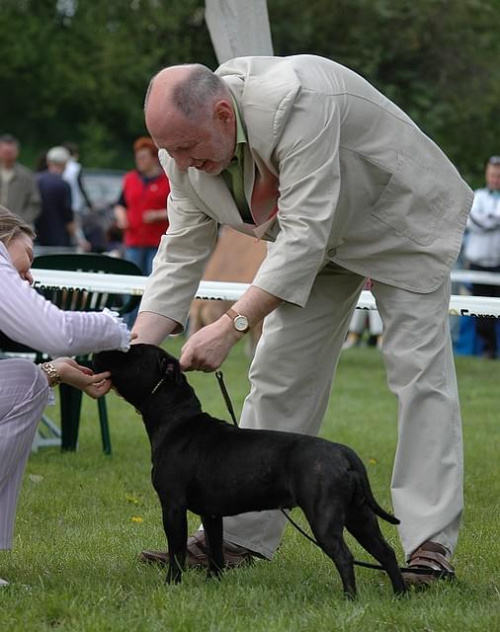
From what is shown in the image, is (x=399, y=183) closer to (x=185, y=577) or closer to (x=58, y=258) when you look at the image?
(x=185, y=577)

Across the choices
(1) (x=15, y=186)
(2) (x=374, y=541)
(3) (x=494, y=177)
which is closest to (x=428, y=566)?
(2) (x=374, y=541)

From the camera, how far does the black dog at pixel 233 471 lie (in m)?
4.20

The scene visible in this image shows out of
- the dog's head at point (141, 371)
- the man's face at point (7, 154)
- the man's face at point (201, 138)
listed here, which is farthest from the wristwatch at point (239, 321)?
the man's face at point (7, 154)

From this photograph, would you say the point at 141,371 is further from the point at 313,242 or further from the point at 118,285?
the point at 118,285

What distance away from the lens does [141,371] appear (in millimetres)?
4441

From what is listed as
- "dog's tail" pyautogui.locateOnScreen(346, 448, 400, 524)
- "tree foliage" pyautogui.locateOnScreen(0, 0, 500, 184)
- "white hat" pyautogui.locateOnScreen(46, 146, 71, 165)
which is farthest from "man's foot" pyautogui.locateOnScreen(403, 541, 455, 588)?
"tree foliage" pyautogui.locateOnScreen(0, 0, 500, 184)

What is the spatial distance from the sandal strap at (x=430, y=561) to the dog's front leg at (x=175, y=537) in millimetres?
865

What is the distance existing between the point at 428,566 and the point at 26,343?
5.66ft

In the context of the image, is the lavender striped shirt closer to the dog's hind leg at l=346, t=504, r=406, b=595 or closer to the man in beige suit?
the man in beige suit

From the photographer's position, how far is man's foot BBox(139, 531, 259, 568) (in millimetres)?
4941

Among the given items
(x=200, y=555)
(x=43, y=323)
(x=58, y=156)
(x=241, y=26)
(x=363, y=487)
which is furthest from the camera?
(x=58, y=156)

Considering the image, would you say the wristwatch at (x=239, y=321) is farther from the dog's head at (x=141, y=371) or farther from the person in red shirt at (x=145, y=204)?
the person in red shirt at (x=145, y=204)

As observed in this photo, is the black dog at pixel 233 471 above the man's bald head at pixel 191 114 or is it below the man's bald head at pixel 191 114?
below

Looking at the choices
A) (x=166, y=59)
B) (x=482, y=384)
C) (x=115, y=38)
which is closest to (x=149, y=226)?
(x=482, y=384)
